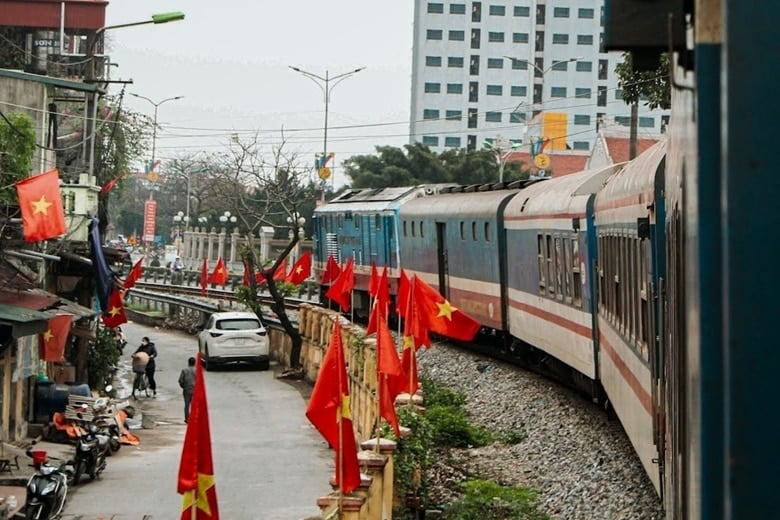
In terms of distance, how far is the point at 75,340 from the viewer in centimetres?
2970

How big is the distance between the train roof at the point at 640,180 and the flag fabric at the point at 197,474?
335 centimetres

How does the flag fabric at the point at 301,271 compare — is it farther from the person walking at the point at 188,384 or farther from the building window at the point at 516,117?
the building window at the point at 516,117

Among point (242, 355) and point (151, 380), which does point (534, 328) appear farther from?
point (242, 355)

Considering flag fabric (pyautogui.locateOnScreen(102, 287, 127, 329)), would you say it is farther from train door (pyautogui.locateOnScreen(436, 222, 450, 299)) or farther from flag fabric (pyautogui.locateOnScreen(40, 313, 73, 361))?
train door (pyautogui.locateOnScreen(436, 222, 450, 299))

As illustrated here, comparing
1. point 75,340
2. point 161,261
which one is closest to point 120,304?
point 75,340

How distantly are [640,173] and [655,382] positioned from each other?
236 cm

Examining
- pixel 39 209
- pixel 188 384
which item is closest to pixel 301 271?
pixel 188 384

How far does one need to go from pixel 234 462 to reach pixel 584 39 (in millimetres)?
102570

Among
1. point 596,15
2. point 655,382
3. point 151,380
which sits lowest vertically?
point 151,380

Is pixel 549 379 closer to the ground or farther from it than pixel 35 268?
closer to the ground

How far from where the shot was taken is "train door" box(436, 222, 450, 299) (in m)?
29.3

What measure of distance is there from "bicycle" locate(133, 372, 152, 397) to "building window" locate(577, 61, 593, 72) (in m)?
93.7

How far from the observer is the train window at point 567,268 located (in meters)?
17.6

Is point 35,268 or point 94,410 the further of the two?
point 35,268
